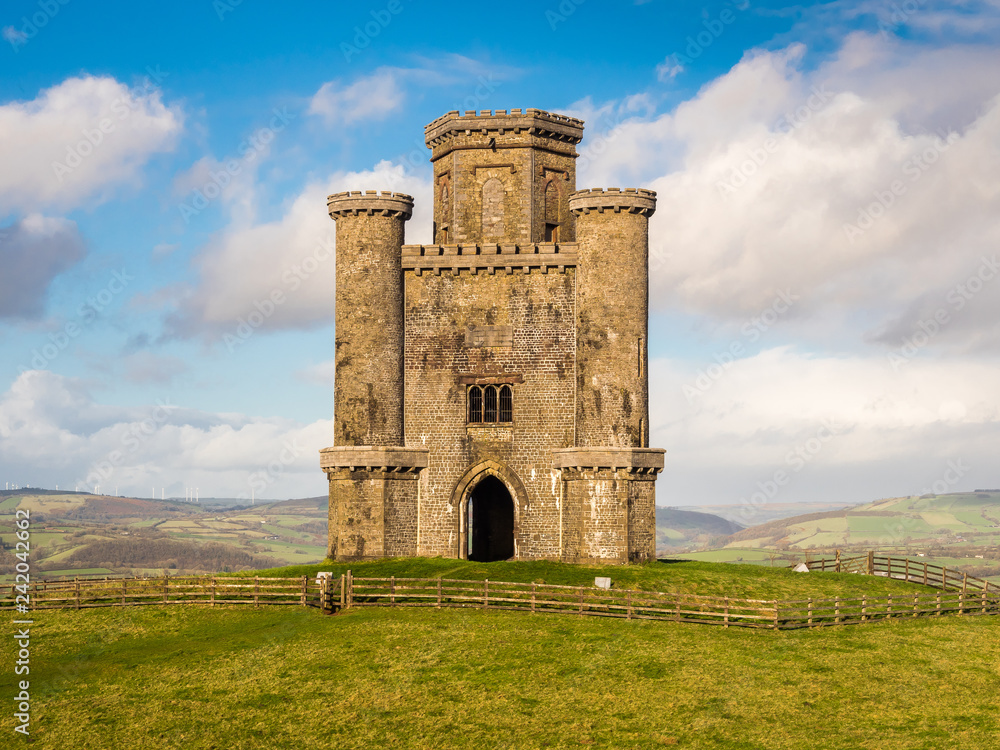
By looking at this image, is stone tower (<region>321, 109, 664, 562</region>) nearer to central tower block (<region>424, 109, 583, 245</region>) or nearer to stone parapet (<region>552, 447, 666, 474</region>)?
stone parapet (<region>552, 447, 666, 474</region>)

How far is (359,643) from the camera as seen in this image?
3039 cm

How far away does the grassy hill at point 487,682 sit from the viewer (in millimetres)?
24453

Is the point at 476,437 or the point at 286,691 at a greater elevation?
the point at 476,437

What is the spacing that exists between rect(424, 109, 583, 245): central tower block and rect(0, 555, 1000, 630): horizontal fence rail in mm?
16568

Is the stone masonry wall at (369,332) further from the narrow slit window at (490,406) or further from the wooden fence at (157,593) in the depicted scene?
the wooden fence at (157,593)

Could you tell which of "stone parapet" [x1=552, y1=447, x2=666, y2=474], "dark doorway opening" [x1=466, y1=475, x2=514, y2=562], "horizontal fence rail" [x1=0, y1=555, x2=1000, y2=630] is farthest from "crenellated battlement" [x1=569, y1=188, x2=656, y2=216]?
"horizontal fence rail" [x1=0, y1=555, x2=1000, y2=630]

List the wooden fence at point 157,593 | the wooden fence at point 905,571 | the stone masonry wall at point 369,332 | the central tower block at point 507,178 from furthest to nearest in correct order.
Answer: the central tower block at point 507,178, the stone masonry wall at point 369,332, the wooden fence at point 905,571, the wooden fence at point 157,593

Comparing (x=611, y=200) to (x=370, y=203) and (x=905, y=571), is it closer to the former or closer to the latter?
(x=370, y=203)

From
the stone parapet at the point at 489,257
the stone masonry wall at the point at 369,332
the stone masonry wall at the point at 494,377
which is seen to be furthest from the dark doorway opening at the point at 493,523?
the stone parapet at the point at 489,257

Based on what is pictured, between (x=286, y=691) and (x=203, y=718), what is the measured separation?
2269 mm

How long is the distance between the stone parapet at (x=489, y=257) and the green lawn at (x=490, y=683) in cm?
1612

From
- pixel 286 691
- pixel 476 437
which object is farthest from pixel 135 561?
pixel 286 691

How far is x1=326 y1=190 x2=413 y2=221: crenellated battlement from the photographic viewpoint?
4503 cm

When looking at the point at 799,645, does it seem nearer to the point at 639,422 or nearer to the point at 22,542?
the point at 639,422
